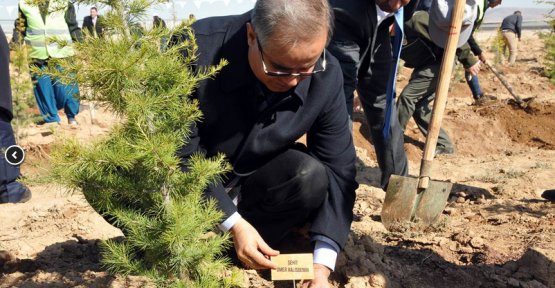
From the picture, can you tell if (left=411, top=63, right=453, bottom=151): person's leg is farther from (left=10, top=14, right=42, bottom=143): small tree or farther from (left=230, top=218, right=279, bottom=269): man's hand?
(left=10, top=14, right=42, bottom=143): small tree

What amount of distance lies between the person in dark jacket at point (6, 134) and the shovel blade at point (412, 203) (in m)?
2.74

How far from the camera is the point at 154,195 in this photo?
184cm

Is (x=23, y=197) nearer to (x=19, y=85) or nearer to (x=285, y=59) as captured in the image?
(x=19, y=85)

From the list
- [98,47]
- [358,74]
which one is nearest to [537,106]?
[358,74]

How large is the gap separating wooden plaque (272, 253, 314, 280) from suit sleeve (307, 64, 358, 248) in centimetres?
29

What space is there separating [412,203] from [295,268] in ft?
5.51

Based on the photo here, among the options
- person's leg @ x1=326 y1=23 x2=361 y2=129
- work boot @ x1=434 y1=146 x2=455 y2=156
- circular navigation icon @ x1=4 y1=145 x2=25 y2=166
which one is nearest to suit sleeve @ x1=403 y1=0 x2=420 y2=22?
person's leg @ x1=326 y1=23 x2=361 y2=129

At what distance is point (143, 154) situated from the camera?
63.7 inches

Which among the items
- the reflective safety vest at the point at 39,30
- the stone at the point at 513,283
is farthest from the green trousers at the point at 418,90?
the reflective safety vest at the point at 39,30

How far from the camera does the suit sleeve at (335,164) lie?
248 cm

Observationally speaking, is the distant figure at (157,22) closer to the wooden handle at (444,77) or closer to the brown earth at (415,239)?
the brown earth at (415,239)

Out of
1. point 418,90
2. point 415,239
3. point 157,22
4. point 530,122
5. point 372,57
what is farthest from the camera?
point 530,122

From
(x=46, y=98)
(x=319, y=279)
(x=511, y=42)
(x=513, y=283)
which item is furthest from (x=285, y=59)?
(x=511, y=42)

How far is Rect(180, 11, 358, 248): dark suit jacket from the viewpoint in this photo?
90.7 inches
